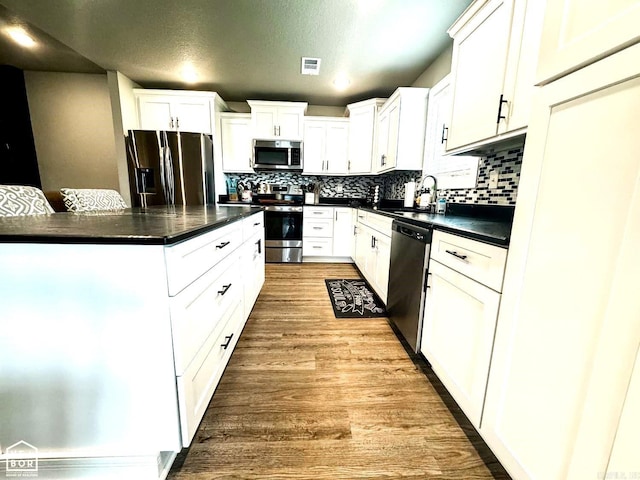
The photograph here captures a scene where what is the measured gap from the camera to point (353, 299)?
97.1 inches

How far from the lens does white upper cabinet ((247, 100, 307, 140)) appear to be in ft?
11.8

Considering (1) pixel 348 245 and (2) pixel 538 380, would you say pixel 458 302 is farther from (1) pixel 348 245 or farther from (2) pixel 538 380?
(1) pixel 348 245

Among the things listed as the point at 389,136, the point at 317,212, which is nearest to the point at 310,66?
the point at 389,136

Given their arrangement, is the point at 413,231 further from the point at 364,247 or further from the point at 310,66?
the point at 310,66

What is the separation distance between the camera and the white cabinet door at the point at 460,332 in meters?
0.97

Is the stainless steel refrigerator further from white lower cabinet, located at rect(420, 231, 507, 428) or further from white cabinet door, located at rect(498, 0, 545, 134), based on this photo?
white cabinet door, located at rect(498, 0, 545, 134)

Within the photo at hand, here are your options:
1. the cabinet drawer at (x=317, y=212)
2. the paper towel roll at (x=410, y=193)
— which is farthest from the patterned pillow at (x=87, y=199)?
the paper towel roll at (x=410, y=193)

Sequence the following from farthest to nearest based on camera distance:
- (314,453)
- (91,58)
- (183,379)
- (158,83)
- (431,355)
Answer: (158,83) → (91,58) → (431,355) → (314,453) → (183,379)

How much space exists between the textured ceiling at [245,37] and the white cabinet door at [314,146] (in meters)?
0.56

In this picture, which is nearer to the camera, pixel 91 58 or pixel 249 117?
pixel 91 58

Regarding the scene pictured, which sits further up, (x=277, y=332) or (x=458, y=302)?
(x=458, y=302)

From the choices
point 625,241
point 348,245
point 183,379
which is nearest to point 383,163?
point 348,245

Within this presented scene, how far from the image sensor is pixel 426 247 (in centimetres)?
142

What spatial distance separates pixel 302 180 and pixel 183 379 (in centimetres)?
369
